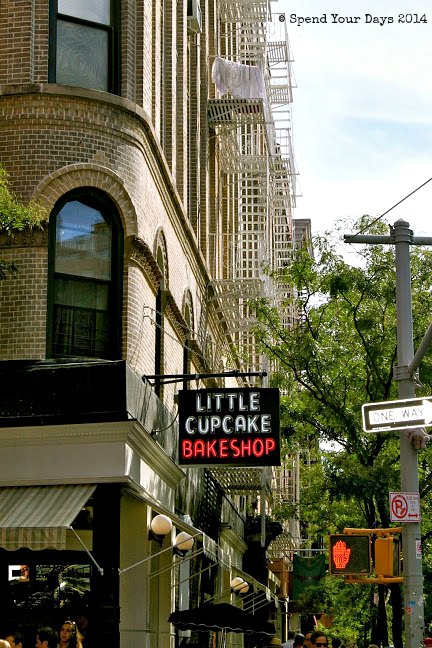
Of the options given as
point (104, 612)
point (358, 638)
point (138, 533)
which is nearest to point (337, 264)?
point (138, 533)

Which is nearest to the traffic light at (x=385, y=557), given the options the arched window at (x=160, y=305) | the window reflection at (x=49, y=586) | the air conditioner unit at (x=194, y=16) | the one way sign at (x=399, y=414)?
the one way sign at (x=399, y=414)

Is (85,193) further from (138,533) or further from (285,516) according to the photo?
(285,516)

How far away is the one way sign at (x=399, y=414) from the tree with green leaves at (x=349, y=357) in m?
10.7

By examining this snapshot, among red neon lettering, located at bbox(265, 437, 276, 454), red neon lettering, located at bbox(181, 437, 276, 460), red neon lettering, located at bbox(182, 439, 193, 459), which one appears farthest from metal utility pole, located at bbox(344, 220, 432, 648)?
red neon lettering, located at bbox(182, 439, 193, 459)

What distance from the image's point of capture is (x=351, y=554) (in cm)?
1524

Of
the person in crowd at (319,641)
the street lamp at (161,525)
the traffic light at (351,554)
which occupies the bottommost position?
the person in crowd at (319,641)

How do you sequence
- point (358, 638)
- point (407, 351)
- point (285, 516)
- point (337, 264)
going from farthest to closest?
point (358, 638) → point (285, 516) → point (337, 264) → point (407, 351)

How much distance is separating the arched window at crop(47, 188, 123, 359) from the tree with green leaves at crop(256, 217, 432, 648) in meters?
8.87

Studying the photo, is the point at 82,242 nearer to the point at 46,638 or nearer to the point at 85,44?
the point at 85,44

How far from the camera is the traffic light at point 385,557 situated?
1498cm

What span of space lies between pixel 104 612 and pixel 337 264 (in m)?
12.9

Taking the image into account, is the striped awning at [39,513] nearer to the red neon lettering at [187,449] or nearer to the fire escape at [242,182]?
the red neon lettering at [187,449]

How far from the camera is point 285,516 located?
108 feet

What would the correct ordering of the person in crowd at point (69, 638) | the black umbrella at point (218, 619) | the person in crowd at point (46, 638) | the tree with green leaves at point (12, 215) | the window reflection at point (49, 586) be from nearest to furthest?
the person in crowd at point (46, 638), the person in crowd at point (69, 638), the tree with green leaves at point (12, 215), the black umbrella at point (218, 619), the window reflection at point (49, 586)
